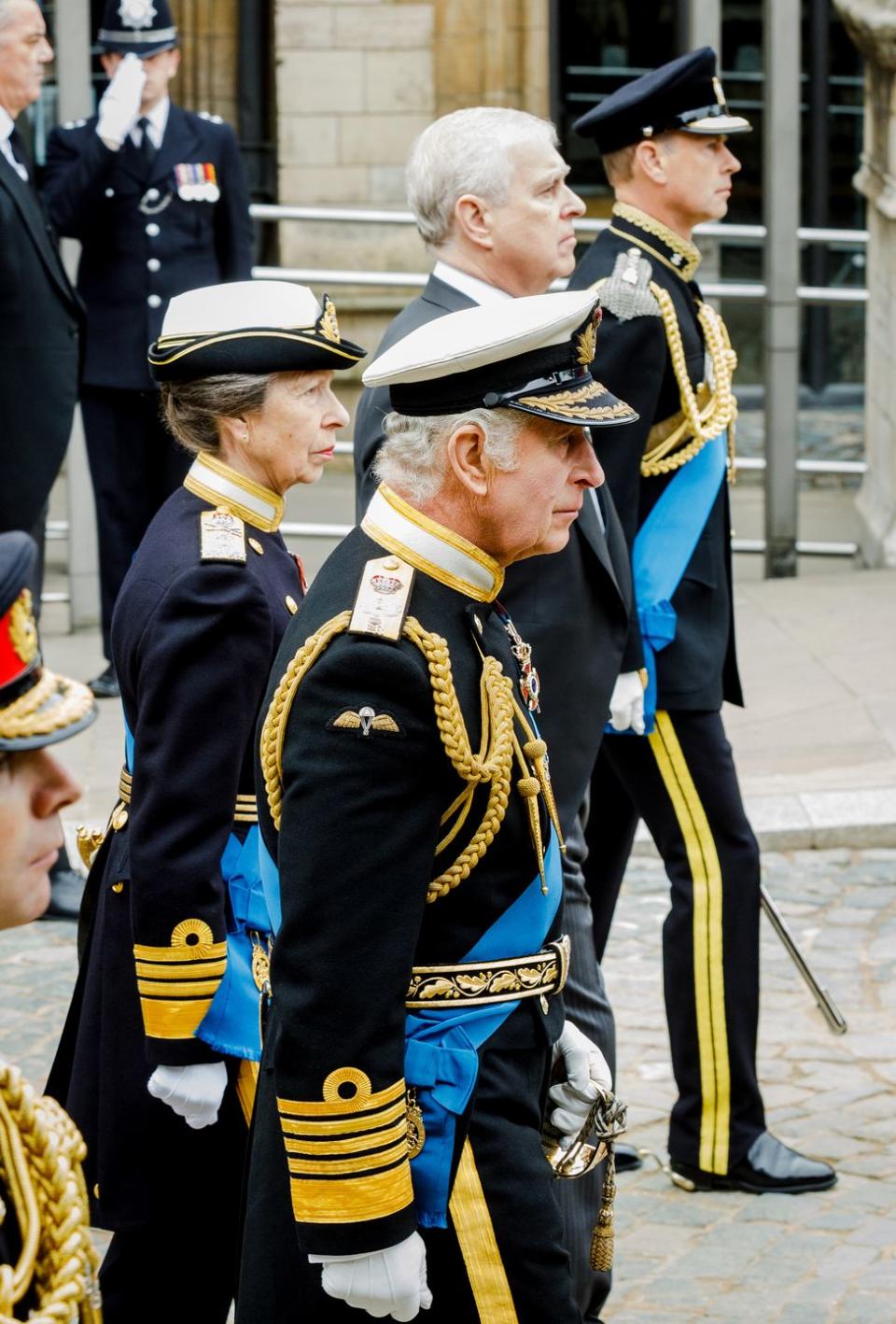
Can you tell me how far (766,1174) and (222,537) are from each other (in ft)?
6.14

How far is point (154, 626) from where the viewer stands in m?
3.64

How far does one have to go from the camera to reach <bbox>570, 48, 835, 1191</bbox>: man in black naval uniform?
4.75 meters

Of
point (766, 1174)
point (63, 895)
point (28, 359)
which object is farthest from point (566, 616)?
point (28, 359)

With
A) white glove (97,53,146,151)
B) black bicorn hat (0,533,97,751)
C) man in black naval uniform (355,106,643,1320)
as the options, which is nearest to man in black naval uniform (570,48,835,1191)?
man in black naval uniform (355,106,643,1320)

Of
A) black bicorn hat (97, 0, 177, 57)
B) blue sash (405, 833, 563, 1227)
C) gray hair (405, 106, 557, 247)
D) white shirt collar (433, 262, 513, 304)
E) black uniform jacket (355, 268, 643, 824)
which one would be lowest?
blue sash (405, 833, 563, 1227)

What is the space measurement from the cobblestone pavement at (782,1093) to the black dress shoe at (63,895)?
0.05 m

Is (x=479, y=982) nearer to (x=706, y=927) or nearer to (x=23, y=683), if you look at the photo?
(x=23, y=683)

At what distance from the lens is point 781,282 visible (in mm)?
10156

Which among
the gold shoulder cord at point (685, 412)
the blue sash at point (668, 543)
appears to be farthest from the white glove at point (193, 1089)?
the gold shoulder cord at point (685, 412)

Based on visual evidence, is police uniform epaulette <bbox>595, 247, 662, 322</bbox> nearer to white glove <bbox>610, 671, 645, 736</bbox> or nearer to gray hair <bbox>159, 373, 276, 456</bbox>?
white glove <bbox>610, 671, 645, 736</bbox>

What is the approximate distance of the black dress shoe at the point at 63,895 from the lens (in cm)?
649

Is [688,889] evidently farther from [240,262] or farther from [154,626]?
[240,262]

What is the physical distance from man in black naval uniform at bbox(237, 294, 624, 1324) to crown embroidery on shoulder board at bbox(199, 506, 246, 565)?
0.66 metres

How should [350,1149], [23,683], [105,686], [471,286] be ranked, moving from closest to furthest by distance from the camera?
[23,683] → [350,1149] → [471,286] → [105,686]
